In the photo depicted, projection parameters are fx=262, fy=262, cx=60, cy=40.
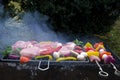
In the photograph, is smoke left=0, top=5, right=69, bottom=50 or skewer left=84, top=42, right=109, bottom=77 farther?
smoke left=0, top=5, right=69, bottom=50

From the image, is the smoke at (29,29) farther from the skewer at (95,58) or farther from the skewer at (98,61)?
the skewer at (98,61)

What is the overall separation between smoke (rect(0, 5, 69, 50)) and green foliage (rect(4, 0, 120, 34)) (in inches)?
7.0

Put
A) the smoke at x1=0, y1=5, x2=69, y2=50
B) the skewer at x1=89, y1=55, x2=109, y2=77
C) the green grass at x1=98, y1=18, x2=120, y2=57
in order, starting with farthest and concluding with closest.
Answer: the green grass at x1=98, y1=18, x2=120, y2=57 < the smoke at x1=0, y1=5, x2=69, y2=50 < the skewer at x1=89, y1=55, x2=109, y2=77

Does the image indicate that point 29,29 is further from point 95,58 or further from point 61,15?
point 95,58

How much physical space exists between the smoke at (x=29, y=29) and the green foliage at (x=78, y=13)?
0.18 meters

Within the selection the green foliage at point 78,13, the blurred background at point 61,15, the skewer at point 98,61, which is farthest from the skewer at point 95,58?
the green foliage at point 78,13

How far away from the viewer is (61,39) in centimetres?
517

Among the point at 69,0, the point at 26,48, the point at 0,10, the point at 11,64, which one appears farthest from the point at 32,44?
the point at 0,10

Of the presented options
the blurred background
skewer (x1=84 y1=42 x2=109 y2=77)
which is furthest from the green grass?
skewer (x1=84 y1=42 x2=109 y2=77)

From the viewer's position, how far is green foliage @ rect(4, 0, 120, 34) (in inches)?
220

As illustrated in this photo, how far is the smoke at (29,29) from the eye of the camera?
5.06 metres

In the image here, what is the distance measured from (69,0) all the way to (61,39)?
96cm

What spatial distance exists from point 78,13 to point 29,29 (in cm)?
114

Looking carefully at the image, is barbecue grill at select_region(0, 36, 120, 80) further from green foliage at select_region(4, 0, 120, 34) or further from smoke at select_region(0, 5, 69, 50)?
green foliage at select_region(4, 0, 120, 34)
